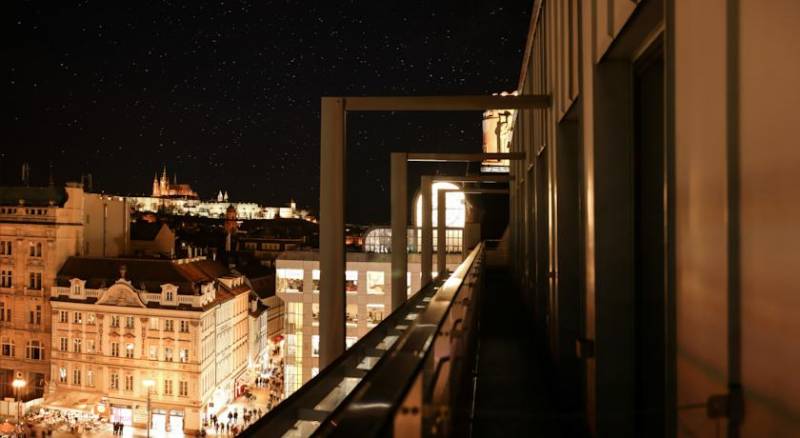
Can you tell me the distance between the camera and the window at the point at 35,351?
4200 cm

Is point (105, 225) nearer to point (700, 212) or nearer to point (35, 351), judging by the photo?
point (35, 351)

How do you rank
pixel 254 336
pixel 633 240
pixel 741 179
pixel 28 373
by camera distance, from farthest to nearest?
pixel 254 336 < pixel 28 373 < pixel 633 240 < pixel 741 179

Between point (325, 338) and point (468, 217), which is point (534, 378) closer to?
point (325, 338)

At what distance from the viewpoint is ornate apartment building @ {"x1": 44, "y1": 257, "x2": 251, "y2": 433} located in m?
37.8

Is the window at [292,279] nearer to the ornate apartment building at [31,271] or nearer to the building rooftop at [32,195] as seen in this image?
the ornate apartment building at [31,271]

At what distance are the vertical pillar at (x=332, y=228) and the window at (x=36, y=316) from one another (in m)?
43.5

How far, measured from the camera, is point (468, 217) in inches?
1225

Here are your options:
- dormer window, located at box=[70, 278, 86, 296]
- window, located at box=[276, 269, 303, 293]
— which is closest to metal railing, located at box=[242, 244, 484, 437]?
window, located at box=[276, 269, 303, 293]

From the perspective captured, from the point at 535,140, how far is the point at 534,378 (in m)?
4.95

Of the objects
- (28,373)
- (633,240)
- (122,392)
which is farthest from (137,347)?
(633,240)

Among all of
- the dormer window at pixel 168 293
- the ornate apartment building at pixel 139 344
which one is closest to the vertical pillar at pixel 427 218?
the ornate apartment building at pixel 139 344

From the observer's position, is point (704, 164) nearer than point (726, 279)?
No

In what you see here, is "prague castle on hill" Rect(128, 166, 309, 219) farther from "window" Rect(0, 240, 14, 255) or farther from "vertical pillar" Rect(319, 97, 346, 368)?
"vertical pillar" Rect(319, 97, 346, 368)

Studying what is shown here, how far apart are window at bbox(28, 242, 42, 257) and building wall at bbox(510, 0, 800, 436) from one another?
155 feet
